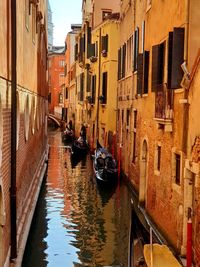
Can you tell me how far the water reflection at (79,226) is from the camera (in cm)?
830

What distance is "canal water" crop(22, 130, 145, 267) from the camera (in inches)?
325

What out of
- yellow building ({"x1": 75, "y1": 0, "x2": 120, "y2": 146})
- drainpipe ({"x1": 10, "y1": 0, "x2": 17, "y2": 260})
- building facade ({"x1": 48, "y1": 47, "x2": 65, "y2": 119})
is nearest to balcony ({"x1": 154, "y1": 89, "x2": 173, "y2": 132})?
drainpipe ({"x1": 10, "y1": 0, "x2": 17, "y2": 260})

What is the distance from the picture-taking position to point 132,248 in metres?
6.17

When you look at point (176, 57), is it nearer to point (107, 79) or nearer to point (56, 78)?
point (107, 79)

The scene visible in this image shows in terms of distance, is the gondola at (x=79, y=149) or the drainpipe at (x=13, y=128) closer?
the drainpipe at (x=13, y=128)

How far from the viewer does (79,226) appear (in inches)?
410

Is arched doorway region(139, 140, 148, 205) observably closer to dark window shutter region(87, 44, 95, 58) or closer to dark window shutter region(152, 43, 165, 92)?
dark window shutter region(152, 43, 165, 92)

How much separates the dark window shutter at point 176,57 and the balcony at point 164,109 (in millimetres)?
509

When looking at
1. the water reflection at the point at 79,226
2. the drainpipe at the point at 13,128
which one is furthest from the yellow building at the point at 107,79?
the drainpipe at the point at 13,128

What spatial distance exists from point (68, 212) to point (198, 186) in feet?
18.9

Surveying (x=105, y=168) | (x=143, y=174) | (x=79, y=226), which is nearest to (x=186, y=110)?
(x=79, y=226)

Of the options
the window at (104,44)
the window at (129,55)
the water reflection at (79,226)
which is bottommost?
the water reflection at (79,226)

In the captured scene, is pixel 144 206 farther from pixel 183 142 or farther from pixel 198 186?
pixel 198 186

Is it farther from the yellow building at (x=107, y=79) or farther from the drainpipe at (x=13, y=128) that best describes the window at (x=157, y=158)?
the yellow building at (x=107, y=79)
